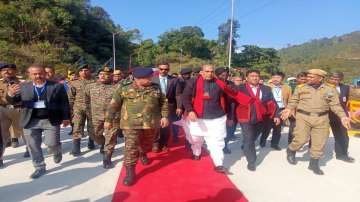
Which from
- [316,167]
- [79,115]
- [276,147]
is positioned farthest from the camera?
[276,147]

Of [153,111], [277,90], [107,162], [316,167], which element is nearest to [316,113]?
[316,167]

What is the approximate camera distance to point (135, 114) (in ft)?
14.2

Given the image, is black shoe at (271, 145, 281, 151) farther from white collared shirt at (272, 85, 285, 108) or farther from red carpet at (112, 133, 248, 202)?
red carpet at (112, 133, 248, 202)

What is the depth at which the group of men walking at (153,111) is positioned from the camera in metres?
4.40

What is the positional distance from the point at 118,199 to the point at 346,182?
3.37 metres

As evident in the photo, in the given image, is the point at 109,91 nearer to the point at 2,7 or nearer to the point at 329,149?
the point at 329,149

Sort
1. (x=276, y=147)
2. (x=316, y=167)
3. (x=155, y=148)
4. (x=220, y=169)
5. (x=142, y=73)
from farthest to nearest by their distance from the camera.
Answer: (x=276, y=147) < (x=155, y=148) < (x=316, y=167) < (x=220, y=169) < (x=142, y=73)

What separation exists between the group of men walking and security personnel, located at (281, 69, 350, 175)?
0.05 ft

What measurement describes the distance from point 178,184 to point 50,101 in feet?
7.51

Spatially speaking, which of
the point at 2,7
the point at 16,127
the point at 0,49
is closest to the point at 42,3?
the point at 2,7

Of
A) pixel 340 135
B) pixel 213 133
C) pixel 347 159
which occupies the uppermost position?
pixel 213 133

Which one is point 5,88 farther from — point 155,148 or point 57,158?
point 155,148

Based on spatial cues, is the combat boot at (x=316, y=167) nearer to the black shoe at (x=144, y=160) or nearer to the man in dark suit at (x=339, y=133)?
the man in dark suit at (x=339, y=133)

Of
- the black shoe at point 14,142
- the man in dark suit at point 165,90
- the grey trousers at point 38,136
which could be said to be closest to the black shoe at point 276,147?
the man in dark suit at point 165,90
